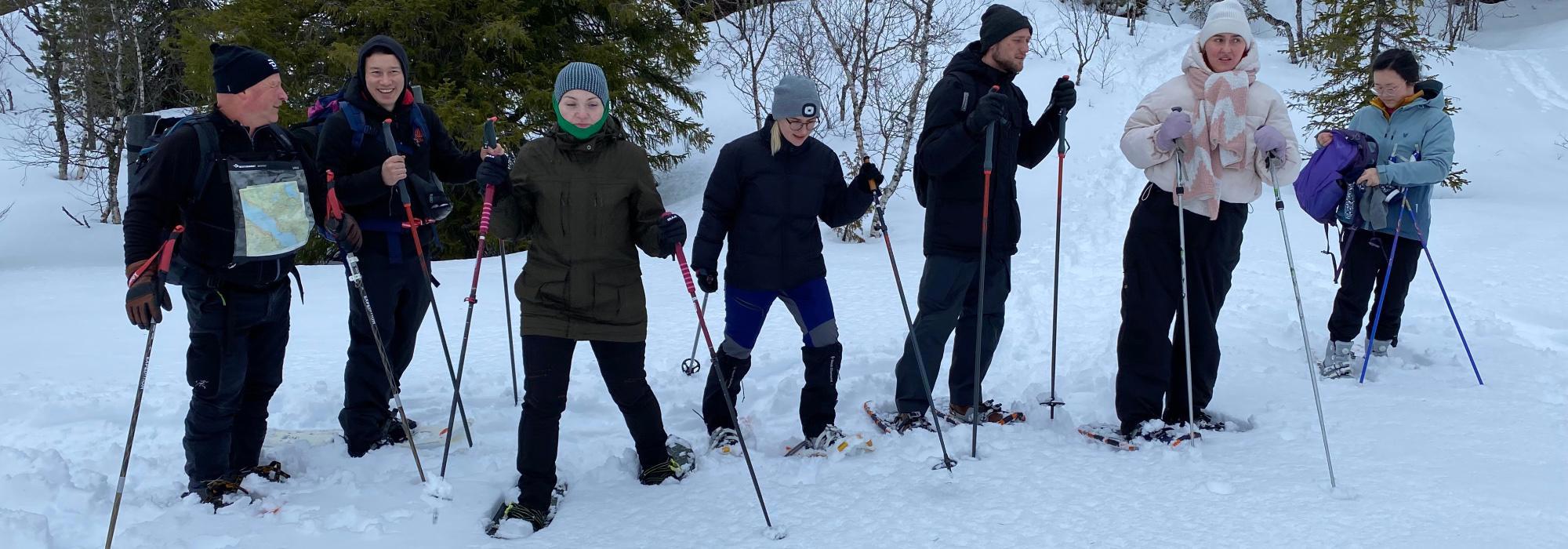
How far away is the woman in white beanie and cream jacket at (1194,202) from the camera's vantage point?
154 inches

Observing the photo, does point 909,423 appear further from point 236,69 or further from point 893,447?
point 236,69

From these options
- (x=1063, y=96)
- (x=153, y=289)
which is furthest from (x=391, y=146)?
(x=1063, y=96)

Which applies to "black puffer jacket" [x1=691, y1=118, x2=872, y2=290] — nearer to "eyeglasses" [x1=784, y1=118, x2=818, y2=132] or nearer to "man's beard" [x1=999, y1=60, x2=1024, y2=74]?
"eyeglasses" [x1=784, y1=118, x2=818, y2=132]

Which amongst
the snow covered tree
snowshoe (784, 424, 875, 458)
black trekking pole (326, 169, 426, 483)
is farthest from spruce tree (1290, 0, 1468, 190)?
black trekking pole (326, 169, 426, 483)

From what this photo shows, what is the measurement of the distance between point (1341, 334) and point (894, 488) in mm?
3282

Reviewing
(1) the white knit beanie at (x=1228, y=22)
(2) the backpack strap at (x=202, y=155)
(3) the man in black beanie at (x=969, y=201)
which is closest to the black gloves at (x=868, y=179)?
(3) the man in black beanie at (x=969, y=201)

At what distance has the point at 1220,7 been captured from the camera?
3918 millimetres

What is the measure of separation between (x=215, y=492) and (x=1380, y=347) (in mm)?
5988

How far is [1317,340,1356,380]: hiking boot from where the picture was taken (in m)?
5.11

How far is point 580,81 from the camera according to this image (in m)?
3.38

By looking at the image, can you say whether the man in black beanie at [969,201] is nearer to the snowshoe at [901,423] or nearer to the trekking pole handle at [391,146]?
the snowshoe at [901,423]

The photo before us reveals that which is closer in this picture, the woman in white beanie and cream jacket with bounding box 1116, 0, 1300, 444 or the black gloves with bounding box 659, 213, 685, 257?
the black gloves with bounding box 659, 213, 685, 257

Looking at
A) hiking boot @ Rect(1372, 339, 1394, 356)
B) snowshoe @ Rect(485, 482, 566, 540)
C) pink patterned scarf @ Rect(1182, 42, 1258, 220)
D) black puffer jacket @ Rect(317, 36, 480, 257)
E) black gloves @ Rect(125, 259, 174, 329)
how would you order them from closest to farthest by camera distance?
1. black gloves @ Rect(125, 259, 174, 329)
2. snowshoe @ Rect(485, 482, 566, 540)
3. black puffer jacket @ Rect(317, 36, 480, 257)
4. pink patterned scarf @ Rect(1182, 42, 1258, 220)
5. hiking boot @ Rect(1372, 339, 1394, 356)

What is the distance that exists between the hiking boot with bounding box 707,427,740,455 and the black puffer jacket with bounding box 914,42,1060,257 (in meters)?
1.26
